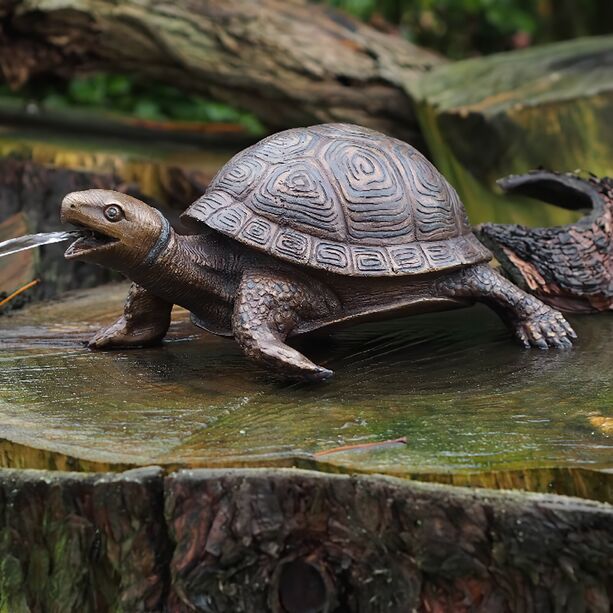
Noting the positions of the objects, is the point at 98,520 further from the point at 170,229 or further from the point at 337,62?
the point at 337,62

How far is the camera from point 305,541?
167 centimetres

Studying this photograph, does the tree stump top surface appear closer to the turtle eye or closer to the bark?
the turtle eye

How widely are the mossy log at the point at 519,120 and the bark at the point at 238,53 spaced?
0.38 metres

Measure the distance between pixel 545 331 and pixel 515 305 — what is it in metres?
0.12

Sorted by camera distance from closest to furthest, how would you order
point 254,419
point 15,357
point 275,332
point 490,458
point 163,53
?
point 490,458
point 254,419
point 275,332
point 15,357
point 163,53

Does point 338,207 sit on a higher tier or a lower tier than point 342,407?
higher

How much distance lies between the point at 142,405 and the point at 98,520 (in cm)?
36

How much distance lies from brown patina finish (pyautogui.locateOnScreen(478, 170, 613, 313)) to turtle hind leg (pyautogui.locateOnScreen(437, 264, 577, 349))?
39cm

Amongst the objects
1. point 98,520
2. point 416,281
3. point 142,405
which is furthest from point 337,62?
point 98,520

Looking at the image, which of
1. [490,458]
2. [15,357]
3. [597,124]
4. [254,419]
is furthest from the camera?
[597,124]

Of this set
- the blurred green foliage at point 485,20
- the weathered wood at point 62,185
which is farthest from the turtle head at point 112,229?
the blurred green foliage at point 485,20

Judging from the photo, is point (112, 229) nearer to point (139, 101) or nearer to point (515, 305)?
point (515, 305)

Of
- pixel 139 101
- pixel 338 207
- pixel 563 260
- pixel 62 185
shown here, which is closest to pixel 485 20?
pixel 139 101

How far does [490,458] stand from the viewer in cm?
165
